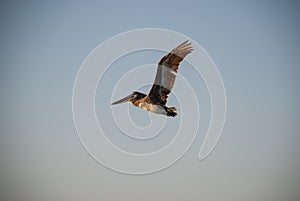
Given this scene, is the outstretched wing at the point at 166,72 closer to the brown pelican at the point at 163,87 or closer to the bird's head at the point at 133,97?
the brown pelican at the point at 163,87

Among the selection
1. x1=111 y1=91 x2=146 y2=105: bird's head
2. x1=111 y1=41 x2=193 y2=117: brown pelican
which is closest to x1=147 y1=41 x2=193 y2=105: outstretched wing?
x1=111 y1=41 x2=193 y2=117: brown pelican

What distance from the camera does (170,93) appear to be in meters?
6.60

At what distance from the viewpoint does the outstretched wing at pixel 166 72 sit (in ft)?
19.2

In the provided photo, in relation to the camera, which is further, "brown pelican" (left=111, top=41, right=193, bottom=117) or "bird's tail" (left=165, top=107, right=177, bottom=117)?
"bird's tail" (left=165, top=107, right=177, bottom=117)

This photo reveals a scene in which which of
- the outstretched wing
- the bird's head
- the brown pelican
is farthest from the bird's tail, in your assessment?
the bird's head

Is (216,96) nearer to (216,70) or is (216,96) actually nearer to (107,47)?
(216,70)

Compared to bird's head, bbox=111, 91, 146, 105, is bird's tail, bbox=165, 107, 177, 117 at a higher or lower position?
lower

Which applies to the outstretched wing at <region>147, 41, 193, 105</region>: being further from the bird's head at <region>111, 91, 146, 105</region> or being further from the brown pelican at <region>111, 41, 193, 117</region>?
the bird's head at <region>111, 91, 146, 105</region>

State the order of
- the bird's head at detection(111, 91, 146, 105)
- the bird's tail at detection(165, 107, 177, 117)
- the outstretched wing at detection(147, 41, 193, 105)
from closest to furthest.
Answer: the outstretched wing at detection(147, 41, 193, 105), the bird's tail at detection(165, 107, 177, 117), the bird's head at detection(111, 91, 146, 105)

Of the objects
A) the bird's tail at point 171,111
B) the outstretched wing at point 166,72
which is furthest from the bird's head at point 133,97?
the bird's tail at point 171,111

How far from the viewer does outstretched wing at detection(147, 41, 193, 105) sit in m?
5.85

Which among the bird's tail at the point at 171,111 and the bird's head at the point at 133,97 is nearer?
the bird's tail at the point at 171,111

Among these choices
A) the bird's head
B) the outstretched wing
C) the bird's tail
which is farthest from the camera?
the bird's head

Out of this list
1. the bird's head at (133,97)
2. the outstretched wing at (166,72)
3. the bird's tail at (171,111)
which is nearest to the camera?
the outstretched wing at (166,72)
